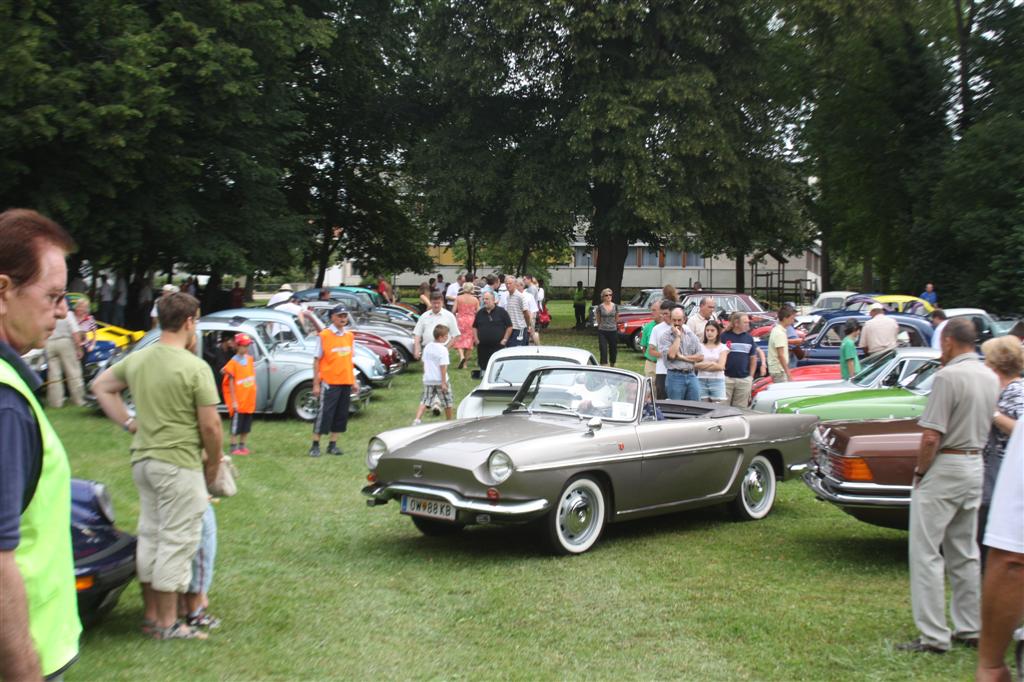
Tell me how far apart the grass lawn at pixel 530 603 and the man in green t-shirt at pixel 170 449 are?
381 mm

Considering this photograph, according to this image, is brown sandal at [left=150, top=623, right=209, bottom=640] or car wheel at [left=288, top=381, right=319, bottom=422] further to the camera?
car wheel at [left=288, top=381, right=319, bottom=422]

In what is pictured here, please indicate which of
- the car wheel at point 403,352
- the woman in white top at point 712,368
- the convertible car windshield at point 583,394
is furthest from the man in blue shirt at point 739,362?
the car wheel at point 403,352

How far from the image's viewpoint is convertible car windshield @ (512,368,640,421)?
352 inches

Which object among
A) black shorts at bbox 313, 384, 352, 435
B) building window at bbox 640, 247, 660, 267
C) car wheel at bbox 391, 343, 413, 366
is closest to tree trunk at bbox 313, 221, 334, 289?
car wheel at bbox 391, 343, 413, 366

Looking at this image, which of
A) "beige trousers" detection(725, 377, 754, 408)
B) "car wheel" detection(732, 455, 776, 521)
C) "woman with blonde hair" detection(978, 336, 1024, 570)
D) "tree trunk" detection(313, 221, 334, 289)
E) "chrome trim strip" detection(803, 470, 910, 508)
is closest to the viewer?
"woman with blonde hair" detection(978, 336, 1024, 570)

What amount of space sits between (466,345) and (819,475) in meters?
13.9

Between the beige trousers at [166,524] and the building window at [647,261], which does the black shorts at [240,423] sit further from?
the building window at [647,261]

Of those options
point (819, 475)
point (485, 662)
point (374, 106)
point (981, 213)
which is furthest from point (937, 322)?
point (374, 106)

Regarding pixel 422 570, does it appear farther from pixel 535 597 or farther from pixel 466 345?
pixel 466 345

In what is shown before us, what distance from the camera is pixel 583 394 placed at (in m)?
9.13

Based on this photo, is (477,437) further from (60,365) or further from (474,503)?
(60,365)

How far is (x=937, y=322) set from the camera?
53.0ft

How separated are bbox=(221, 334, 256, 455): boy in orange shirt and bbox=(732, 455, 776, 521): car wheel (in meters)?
6.24

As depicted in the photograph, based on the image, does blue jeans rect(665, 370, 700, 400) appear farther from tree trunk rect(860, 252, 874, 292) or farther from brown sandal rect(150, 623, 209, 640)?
Result: tree trunk rect(860, 252, 874, 292)
